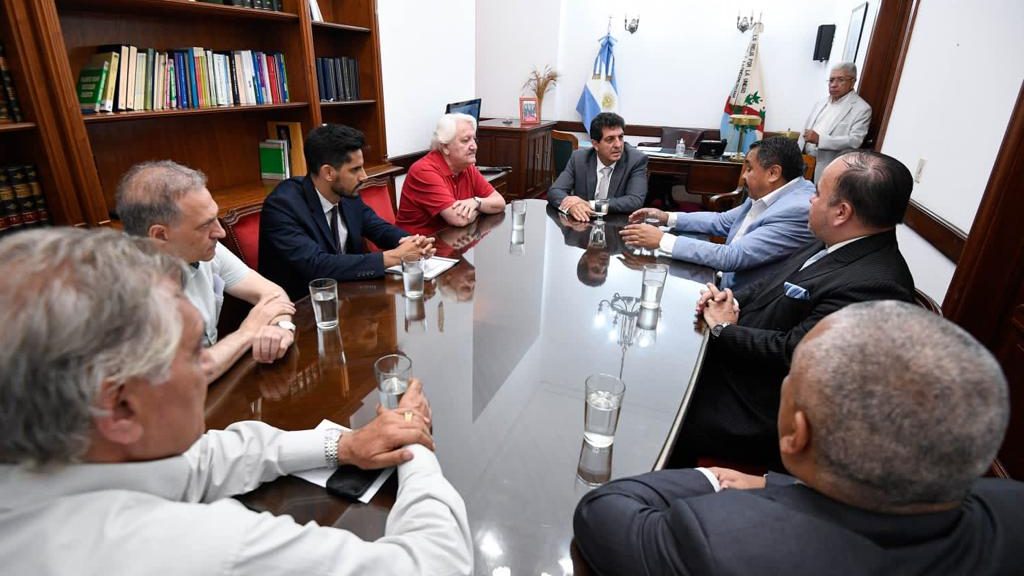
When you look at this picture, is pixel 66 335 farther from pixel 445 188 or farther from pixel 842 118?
pixel 842 118

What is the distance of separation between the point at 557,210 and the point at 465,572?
2345mm

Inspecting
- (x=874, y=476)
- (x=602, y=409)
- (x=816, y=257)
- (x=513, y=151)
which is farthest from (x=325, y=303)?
(x=513, y=151)

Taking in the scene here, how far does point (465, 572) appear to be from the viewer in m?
0.70

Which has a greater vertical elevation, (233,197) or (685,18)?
(685,18)

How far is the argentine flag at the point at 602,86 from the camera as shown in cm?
620

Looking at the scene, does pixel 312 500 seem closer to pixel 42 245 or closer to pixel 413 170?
pixel 42 245

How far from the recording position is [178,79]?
8.43 ft

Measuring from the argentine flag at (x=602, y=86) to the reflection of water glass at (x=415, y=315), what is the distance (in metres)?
5.39

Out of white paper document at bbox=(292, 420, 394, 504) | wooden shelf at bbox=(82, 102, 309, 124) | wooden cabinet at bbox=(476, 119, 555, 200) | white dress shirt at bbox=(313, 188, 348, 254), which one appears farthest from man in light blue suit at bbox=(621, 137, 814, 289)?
wooden cabinet at bbox=(476, 119, 555, 200)

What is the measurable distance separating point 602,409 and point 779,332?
2.65ft

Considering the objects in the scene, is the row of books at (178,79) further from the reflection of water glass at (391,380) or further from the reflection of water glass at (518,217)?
the reflection of water glass at (391,380)

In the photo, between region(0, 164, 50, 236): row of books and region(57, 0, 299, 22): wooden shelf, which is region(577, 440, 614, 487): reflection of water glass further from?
region(57, 0, 299, 22): wooden shelf

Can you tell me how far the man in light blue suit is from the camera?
2008mm

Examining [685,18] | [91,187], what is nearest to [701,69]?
[685,18]
